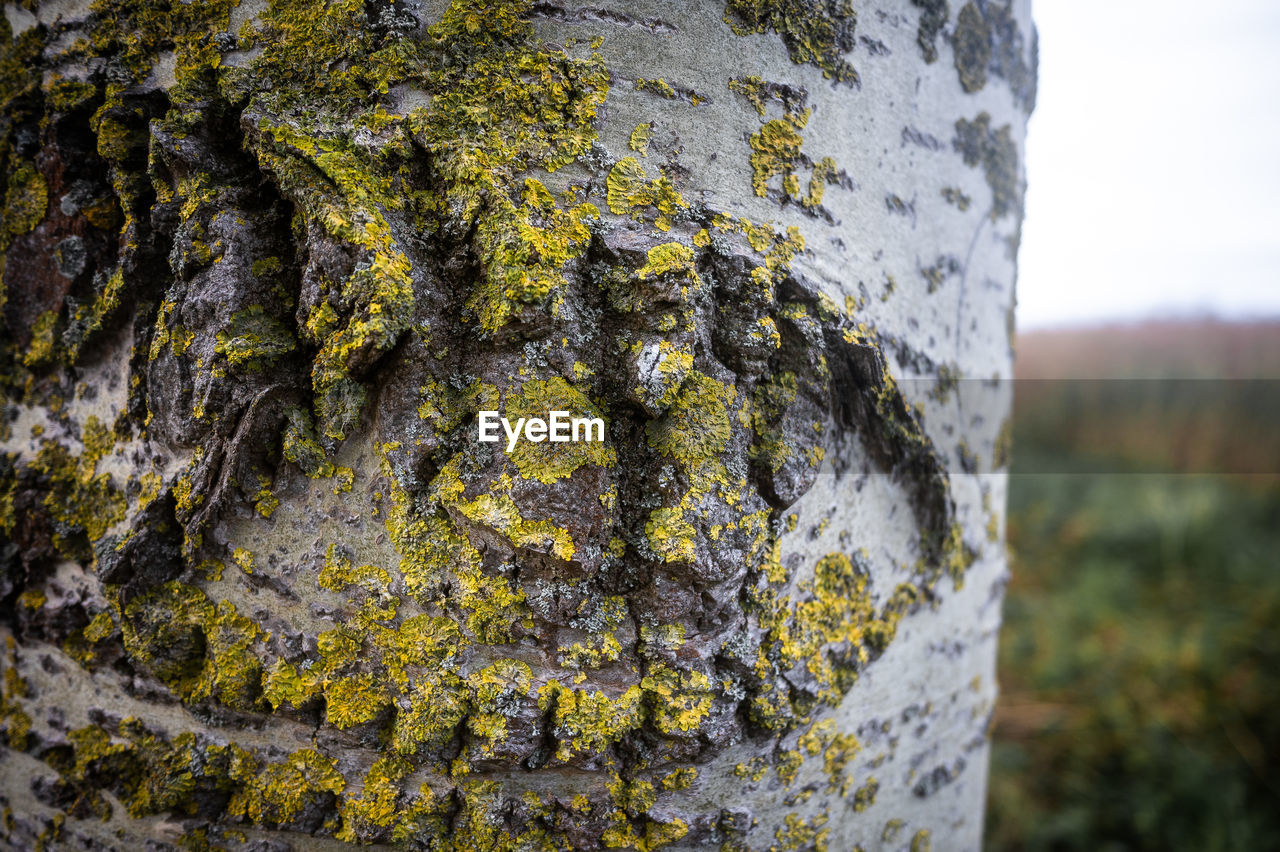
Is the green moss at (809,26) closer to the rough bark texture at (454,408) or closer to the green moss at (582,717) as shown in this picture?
the rough bark texture at (454,408)

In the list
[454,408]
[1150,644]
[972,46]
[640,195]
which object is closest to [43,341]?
[454,408]

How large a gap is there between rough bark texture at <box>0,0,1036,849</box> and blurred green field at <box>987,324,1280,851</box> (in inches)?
116

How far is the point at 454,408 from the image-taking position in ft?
2.70

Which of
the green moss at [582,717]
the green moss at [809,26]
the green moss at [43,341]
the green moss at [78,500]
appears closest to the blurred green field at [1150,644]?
the green moss at [582,717]

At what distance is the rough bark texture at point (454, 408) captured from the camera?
0.81 meters

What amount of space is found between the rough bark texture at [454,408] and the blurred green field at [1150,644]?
9.68 ft

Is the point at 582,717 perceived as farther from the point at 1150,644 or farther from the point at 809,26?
the point at 1150,644

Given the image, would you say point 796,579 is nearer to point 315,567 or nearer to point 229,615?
point 315,567

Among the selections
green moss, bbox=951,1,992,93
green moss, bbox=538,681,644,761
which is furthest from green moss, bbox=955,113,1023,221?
green moss, bbox=538,681,644,761

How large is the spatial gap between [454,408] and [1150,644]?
4.41 metres

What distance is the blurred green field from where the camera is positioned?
2920 mm

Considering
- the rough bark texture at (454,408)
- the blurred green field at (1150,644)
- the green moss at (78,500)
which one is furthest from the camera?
the blurred green field at (1150,644)

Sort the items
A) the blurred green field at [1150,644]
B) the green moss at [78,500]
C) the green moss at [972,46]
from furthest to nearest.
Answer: the blurred green field at [1150,644] → the green moss at [972,46] → the green moss at [78,500]

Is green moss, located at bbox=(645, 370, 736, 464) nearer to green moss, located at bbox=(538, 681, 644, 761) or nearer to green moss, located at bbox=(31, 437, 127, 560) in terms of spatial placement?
green moss, located at bbox=(538, 681, 644, 761)
